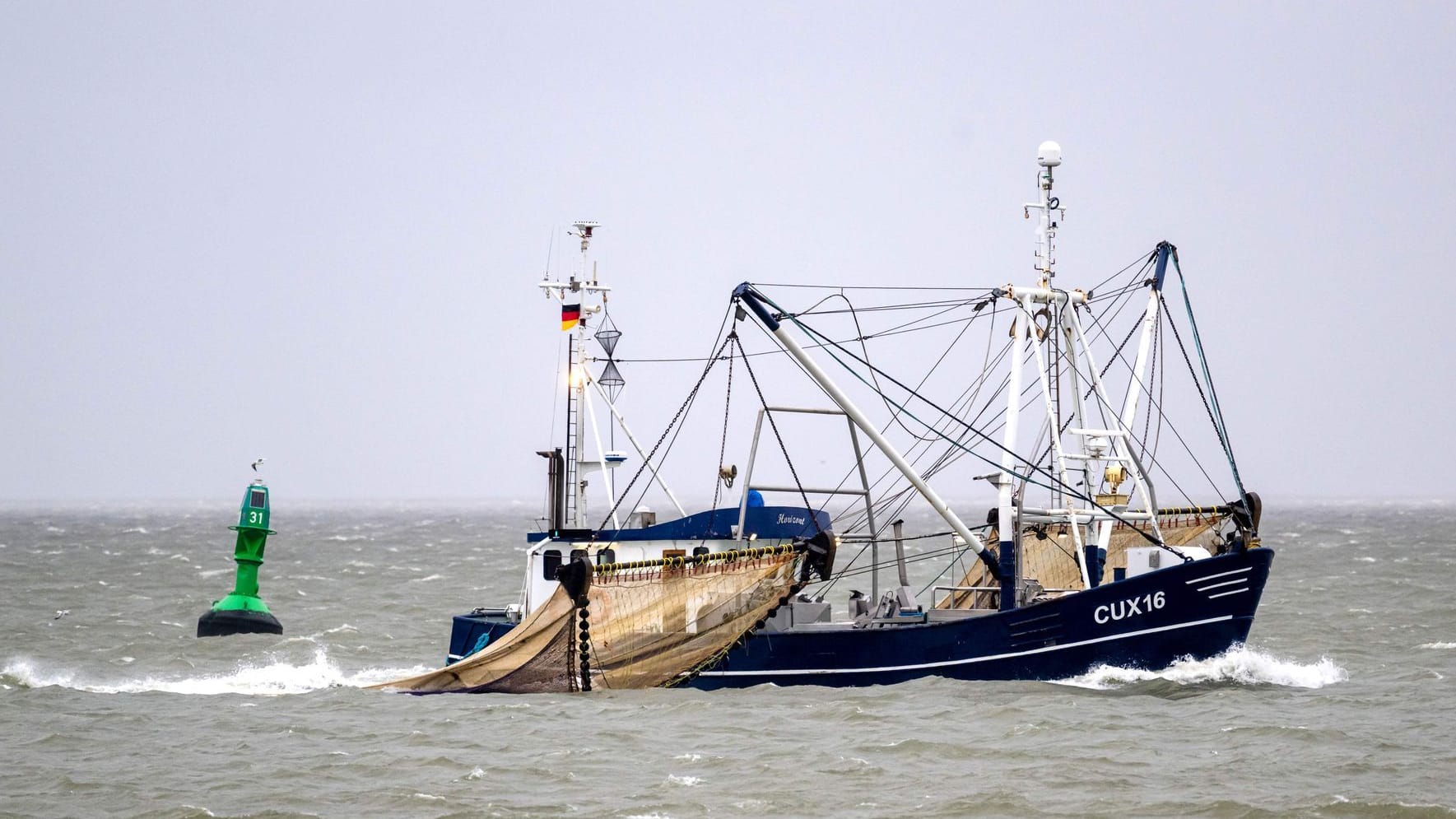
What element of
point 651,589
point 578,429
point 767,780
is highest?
point 578,429

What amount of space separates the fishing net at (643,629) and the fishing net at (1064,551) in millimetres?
5143

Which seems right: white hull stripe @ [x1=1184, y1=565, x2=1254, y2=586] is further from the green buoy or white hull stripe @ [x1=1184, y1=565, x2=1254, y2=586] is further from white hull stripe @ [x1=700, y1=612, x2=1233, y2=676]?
the green buoy

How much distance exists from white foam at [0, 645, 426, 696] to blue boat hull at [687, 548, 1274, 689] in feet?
32.0

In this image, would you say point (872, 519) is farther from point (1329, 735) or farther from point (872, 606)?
point (1329, 735)

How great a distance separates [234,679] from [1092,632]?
15.4 m

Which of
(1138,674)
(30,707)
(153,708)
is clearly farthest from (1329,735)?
(30,707)

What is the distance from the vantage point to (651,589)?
24.8 m

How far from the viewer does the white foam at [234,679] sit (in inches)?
1040

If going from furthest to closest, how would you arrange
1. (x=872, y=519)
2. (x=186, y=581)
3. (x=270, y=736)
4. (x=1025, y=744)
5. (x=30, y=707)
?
(x=186, y=581) < (x=872, y=519) < (x=30, y=707) < (x=270, y=736) < (x=1025, y=744)

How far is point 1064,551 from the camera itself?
96.5ft

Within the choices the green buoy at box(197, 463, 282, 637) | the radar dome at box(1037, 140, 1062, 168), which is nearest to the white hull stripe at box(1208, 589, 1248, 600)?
the radar dome at box(1037, 140, 1062, 168)

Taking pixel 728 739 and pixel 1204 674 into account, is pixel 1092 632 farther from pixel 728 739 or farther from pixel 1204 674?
pixel 728 739

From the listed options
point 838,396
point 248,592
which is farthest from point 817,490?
point 248,592

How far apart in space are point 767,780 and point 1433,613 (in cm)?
2674
